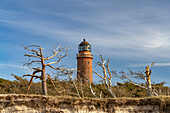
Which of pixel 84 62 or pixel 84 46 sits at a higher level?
pixel 84 46

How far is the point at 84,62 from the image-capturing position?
41500 mm

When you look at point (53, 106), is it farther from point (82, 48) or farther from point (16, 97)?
point (82, 48)

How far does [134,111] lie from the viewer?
12844 mm

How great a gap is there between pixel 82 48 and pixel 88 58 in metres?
2.50

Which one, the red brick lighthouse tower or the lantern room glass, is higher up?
the lantern room glass

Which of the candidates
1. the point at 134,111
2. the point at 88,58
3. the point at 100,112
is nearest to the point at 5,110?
the point at 100,112

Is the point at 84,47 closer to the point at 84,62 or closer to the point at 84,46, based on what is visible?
the point at 84,46

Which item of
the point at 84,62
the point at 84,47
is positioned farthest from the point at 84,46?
the point at 84,62

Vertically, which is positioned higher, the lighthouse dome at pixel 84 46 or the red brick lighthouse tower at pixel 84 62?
the lighthouse dome at pixel 84 46

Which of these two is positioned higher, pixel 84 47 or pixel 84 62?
pixel 84 47

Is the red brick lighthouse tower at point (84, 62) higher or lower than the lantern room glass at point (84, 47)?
lower

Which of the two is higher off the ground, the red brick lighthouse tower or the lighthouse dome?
the lighthouse dome

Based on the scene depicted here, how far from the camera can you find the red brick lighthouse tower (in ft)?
135

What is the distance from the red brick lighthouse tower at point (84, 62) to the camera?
41.2m
